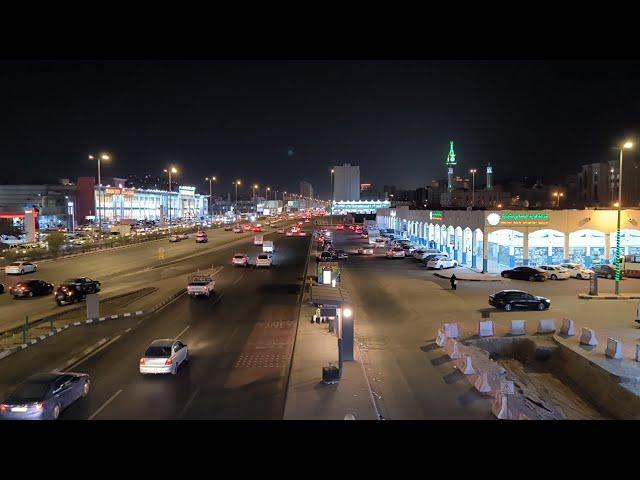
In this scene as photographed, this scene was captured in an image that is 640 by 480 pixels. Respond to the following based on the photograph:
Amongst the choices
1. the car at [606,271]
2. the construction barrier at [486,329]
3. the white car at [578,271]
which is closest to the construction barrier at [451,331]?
the construction barrier at [486,329]

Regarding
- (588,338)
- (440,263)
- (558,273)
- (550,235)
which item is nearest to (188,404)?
(588,338)

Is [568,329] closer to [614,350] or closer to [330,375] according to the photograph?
[614,350]

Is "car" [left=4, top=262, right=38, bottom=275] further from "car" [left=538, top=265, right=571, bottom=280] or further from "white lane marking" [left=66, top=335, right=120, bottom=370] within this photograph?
"car" [left=538, top=265, right=571, bottom=280]

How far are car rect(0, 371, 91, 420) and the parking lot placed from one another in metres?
6.73

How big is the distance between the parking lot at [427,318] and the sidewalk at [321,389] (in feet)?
1.99

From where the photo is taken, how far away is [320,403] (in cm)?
1098

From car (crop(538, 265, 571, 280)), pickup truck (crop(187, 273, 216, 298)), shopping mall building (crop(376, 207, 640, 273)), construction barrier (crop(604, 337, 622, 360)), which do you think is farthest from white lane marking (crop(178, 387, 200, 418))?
shopping mall building (crop(376, 207, 640, 273))

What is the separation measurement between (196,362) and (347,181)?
18412 centimetres

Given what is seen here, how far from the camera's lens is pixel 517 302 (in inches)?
902
